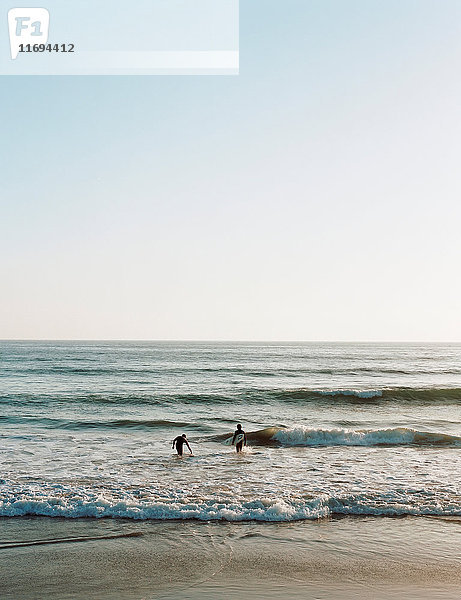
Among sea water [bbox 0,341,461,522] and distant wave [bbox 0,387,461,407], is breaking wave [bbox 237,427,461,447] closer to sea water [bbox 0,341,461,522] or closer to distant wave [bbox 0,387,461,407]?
sea water [bbox 0,341,461,522]

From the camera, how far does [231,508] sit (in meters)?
11.8

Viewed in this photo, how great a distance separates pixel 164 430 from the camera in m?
25.7

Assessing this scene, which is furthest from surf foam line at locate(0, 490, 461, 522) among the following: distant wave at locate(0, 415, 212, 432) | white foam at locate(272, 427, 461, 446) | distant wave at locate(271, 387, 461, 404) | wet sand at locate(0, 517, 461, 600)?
distant wave at locate(271, 387, 461, 404)

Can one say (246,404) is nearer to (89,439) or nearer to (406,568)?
(89,439)

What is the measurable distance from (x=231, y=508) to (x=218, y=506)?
1.09 feet

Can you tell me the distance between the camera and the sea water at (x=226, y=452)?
12.1 meters

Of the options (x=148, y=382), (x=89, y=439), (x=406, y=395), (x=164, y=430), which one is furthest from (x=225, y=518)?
(x=148, y=382)

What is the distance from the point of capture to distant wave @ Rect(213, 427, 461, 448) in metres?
22.4

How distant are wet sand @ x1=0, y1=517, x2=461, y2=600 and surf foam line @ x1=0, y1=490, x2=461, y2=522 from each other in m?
0.37

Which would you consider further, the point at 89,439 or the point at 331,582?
the point at 89,439

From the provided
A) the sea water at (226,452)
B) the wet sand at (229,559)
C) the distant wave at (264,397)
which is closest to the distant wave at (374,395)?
the distant wave at (264,397)

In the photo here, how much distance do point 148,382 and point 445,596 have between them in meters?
42.3

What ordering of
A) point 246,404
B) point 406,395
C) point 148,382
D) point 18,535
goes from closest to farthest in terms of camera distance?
point 18,535, point 246,404, point 406,395, point 148,382

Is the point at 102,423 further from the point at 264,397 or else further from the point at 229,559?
the point at 229,559
